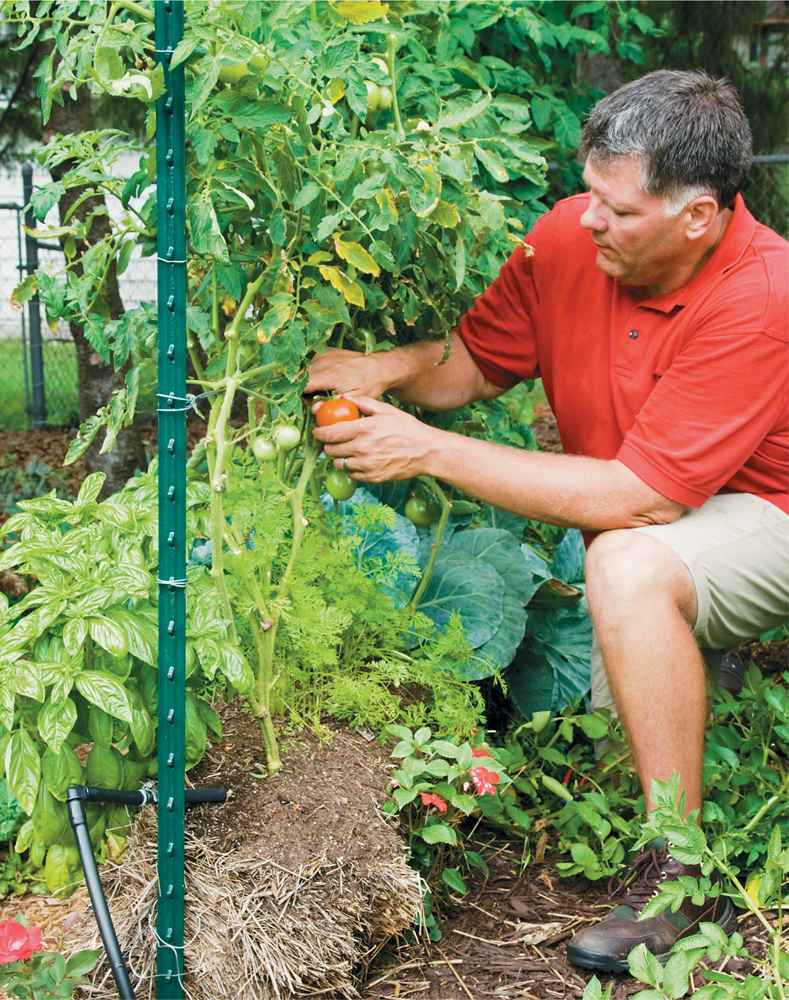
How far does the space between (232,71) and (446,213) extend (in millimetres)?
460

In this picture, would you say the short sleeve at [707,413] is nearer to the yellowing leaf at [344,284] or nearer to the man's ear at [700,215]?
the man's ear at [700,215]

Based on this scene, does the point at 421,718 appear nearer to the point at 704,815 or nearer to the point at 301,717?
the point at 301,717

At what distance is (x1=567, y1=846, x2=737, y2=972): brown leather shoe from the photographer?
7.57ft

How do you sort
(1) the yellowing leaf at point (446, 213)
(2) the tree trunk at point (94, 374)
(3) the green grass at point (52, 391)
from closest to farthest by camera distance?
(1) the yellowing leaf at point (446, 213)
(2) the tree trunk at point (94, 374)
(3) the green grass at point (52, 391)

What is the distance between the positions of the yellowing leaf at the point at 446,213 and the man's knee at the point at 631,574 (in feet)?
2.39

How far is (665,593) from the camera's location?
2.38 meters

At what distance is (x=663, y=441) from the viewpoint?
244cm

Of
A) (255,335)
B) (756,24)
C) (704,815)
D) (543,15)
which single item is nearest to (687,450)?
(704,815)

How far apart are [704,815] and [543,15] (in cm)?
286

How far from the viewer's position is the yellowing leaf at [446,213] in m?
2.11

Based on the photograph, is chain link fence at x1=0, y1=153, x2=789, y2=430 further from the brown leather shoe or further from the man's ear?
the brown leather shoe

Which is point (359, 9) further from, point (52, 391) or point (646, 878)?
point (52, 391)

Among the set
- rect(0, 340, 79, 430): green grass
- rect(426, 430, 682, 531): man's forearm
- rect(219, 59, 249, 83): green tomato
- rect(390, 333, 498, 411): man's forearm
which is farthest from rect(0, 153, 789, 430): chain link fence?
rect(219, 59, 249, 83): green tomato

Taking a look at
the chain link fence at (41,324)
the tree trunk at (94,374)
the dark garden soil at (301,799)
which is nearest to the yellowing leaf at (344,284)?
the dark garden soil at (301,799)
